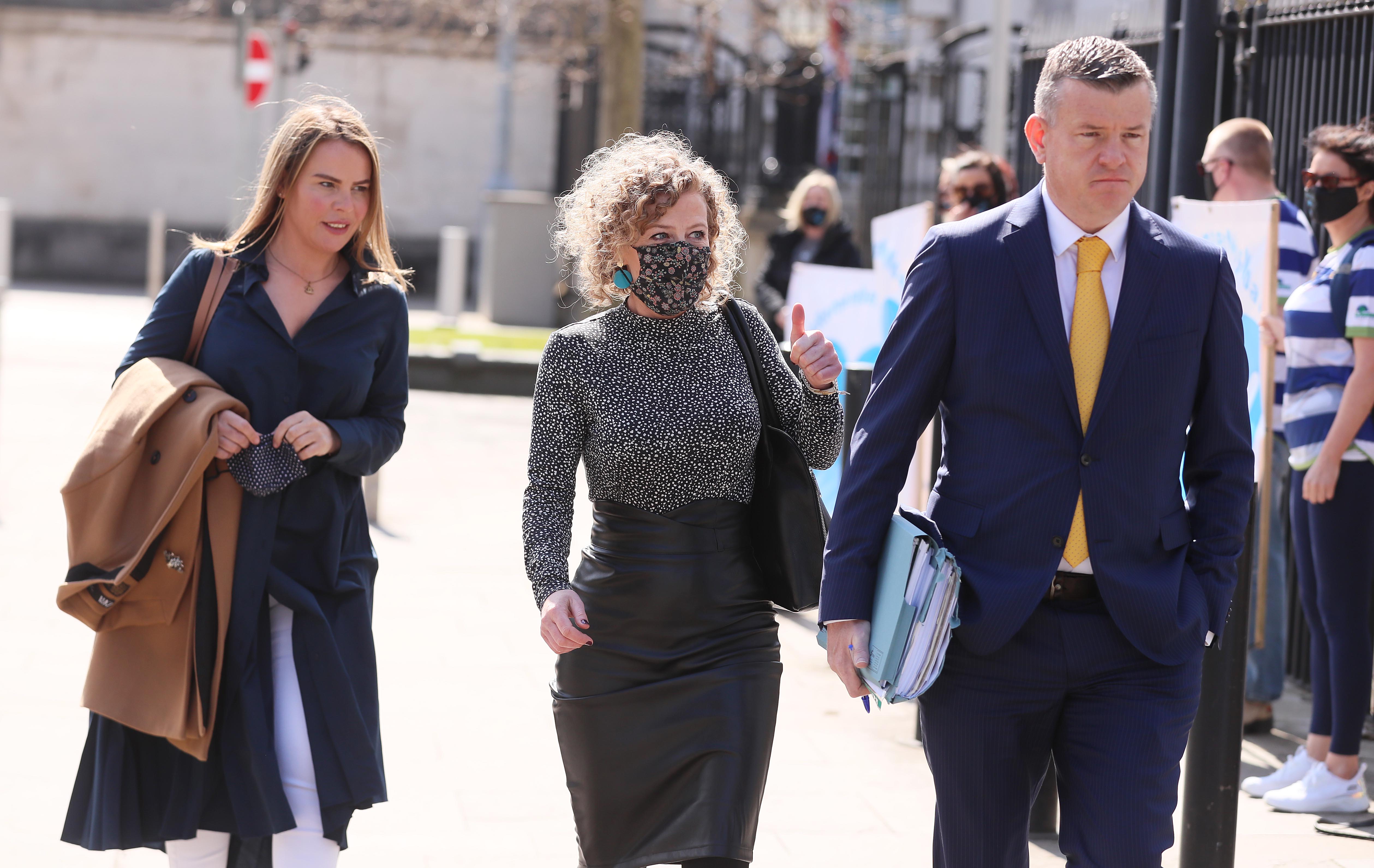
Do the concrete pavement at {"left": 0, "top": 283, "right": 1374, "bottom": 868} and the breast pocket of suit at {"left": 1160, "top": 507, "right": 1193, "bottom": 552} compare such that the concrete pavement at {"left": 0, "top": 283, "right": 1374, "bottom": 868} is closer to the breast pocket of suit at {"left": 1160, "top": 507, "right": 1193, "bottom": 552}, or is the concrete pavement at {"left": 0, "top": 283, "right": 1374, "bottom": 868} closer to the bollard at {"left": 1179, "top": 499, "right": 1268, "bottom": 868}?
the bollard at {"left": 1179, "top": 499, "right": 1268, "bottom": 868}

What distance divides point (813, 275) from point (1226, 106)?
80.4 inches

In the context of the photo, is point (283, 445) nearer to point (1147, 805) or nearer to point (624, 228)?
point (624, 228)

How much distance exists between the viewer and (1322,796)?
4949 mm

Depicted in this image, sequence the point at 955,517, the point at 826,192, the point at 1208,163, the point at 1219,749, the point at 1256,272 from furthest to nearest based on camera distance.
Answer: the point at 826,192 → the point at 1208,163 → the point at 1256,272 → the point at 1219,749 → the point at 955,517

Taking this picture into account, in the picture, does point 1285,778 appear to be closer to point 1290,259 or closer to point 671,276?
point 1290,259

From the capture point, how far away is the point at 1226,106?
6.85 metres

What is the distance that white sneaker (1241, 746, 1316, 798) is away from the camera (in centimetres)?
514

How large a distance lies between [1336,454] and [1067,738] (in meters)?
2.49

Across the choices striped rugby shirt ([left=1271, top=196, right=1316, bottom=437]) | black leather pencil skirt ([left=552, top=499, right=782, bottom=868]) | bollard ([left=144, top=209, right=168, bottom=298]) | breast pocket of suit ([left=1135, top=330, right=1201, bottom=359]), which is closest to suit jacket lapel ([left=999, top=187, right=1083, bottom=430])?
breast pocket of suit ([left=1135, top=330, right=1201, bottom=359])

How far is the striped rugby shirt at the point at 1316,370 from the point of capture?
504 cm

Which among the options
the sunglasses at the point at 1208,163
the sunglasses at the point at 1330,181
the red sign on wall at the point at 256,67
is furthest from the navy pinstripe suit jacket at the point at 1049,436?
the red sign on wall at the point at 256,67

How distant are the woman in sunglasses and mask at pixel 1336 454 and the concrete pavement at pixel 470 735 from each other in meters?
0.26

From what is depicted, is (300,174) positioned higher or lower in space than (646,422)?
higher

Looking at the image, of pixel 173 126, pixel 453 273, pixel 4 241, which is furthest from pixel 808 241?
pixel 173 126
